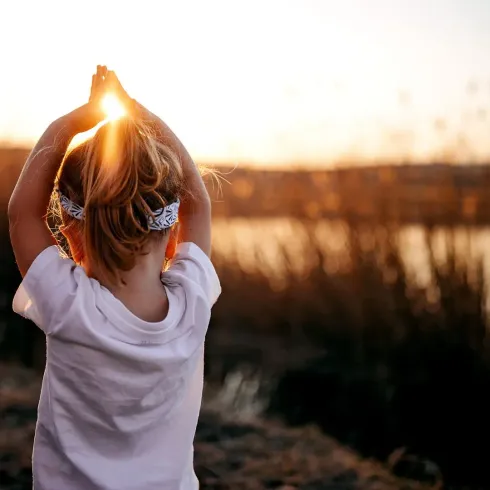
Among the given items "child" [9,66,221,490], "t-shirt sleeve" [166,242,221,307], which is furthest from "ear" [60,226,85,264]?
"t-shirt sleeve" [166,242,221,307]

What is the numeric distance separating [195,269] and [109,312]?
0.74ft

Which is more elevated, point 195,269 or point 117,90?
point 117,90

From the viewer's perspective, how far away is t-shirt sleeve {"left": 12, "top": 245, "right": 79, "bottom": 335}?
141 cm

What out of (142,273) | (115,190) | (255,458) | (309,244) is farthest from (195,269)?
(309,244)

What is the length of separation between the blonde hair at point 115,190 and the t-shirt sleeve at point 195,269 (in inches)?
4.3

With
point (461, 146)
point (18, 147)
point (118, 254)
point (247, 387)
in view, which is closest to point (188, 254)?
point (118, 254)

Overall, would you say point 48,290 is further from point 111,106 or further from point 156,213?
point 111,106

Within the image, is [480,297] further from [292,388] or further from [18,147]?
[18,147]

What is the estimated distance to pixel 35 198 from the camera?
152 cm

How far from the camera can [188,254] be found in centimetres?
163

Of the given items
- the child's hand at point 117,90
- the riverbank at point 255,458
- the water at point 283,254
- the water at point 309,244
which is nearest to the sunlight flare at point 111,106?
the child's hand at point 117,90

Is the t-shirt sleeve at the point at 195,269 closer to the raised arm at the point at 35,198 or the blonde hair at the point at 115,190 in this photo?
the blonde hair at the point at 115,190

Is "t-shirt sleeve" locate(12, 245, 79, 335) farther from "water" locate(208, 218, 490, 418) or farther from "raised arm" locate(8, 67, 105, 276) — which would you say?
"water" locate(208, 218, 490, 418)

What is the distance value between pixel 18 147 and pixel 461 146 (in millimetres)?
2357
